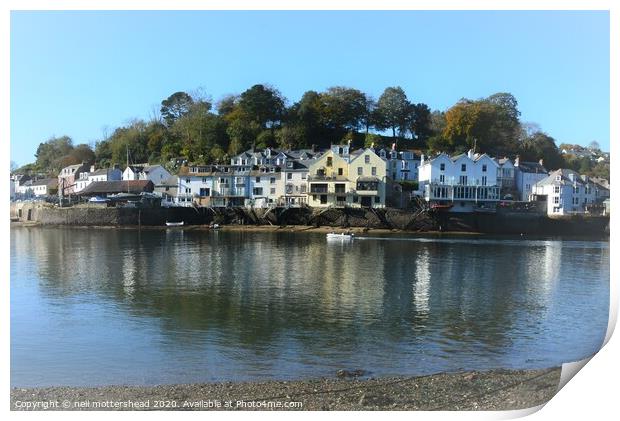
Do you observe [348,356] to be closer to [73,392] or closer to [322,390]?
[322,390]

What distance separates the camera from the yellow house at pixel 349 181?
100 feet

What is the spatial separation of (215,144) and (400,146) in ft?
42.3

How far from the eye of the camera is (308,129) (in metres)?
37.3

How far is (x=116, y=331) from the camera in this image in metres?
7.93

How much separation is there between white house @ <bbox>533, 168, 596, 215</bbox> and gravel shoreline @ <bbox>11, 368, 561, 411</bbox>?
24.8 meters

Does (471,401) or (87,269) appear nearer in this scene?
(471,401)

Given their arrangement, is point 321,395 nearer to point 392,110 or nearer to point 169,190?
point 169,190

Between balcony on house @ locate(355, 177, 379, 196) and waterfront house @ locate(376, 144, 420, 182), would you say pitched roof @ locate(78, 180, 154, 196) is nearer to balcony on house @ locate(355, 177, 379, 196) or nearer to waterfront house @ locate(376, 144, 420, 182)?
balcony on house @ locate(355, 177, 379, 196)

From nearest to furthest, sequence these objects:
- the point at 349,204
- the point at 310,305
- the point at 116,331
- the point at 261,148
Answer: the point at 116,331, the point at 310,305, the point at 349,204, the point at 261,148

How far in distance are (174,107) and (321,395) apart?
36070mm

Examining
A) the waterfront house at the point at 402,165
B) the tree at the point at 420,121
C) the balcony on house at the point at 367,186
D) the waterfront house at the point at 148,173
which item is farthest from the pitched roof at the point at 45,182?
the tree at the point at 420,121

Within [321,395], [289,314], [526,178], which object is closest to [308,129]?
[526,178]

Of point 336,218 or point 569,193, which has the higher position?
point 569,193
